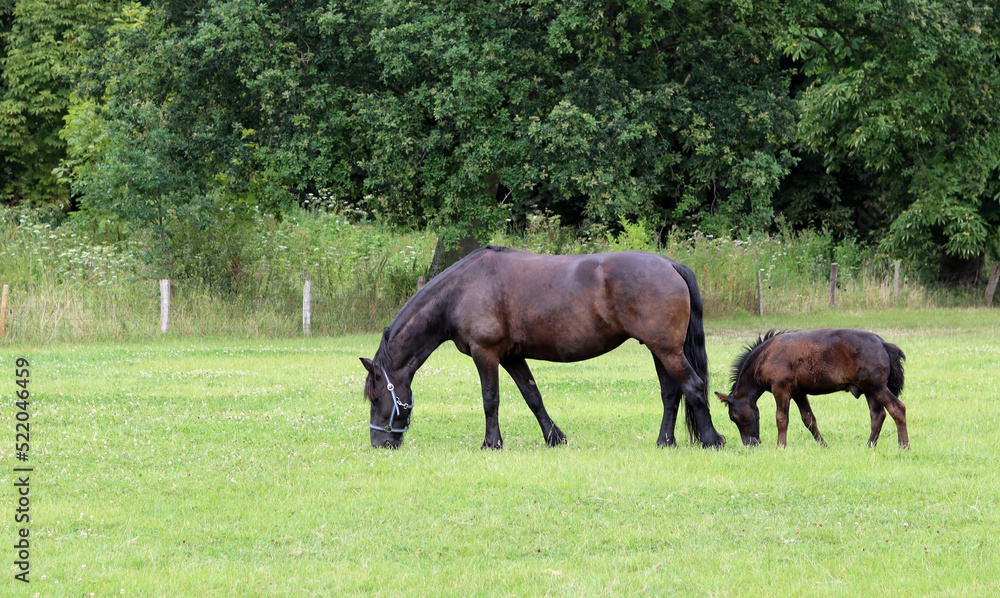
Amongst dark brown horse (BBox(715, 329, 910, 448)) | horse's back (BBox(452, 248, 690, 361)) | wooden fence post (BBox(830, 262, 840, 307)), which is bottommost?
dark brown horse (BBox(715, 329, 910, 448))

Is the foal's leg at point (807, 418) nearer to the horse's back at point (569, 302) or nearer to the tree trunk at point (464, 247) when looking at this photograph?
the horse's back at point (569, 302)

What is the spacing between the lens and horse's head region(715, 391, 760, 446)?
10.6 meters

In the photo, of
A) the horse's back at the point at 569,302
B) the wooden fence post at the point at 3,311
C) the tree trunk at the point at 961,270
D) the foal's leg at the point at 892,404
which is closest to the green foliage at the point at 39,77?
the wooden fence post at the point at 3,311

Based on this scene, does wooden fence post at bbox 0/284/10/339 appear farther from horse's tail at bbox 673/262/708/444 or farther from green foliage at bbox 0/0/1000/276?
horse's tail at bbox 673/262/708/444

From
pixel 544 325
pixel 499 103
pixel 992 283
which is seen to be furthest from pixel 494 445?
pixel 992 283

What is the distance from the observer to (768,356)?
1048 cm

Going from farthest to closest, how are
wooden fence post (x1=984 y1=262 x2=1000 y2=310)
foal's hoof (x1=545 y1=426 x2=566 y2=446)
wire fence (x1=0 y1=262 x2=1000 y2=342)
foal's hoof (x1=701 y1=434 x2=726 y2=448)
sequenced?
wooden fence post (x1=984 y1=262 x2=1000 y2=310)
wire fence (x1=0 y1=262 x2=1000 y2=342)
foal's hoof (x1=545 y1=426 x2=566 y2=446)
foal's hoof (x1=701 y1=434 x2=726 y2=448)

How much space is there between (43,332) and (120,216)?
18.1ft

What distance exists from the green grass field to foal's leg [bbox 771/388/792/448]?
21cm

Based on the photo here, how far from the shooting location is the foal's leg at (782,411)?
10312mm

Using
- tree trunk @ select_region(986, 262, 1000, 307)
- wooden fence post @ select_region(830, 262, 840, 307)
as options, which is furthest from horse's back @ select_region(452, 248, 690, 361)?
tree trunk @ select_region(986, 262, 1000, 307)

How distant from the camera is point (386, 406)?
11016mm

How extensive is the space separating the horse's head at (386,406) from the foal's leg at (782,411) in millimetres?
3540

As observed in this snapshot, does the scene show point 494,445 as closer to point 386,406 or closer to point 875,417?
point 386,406
